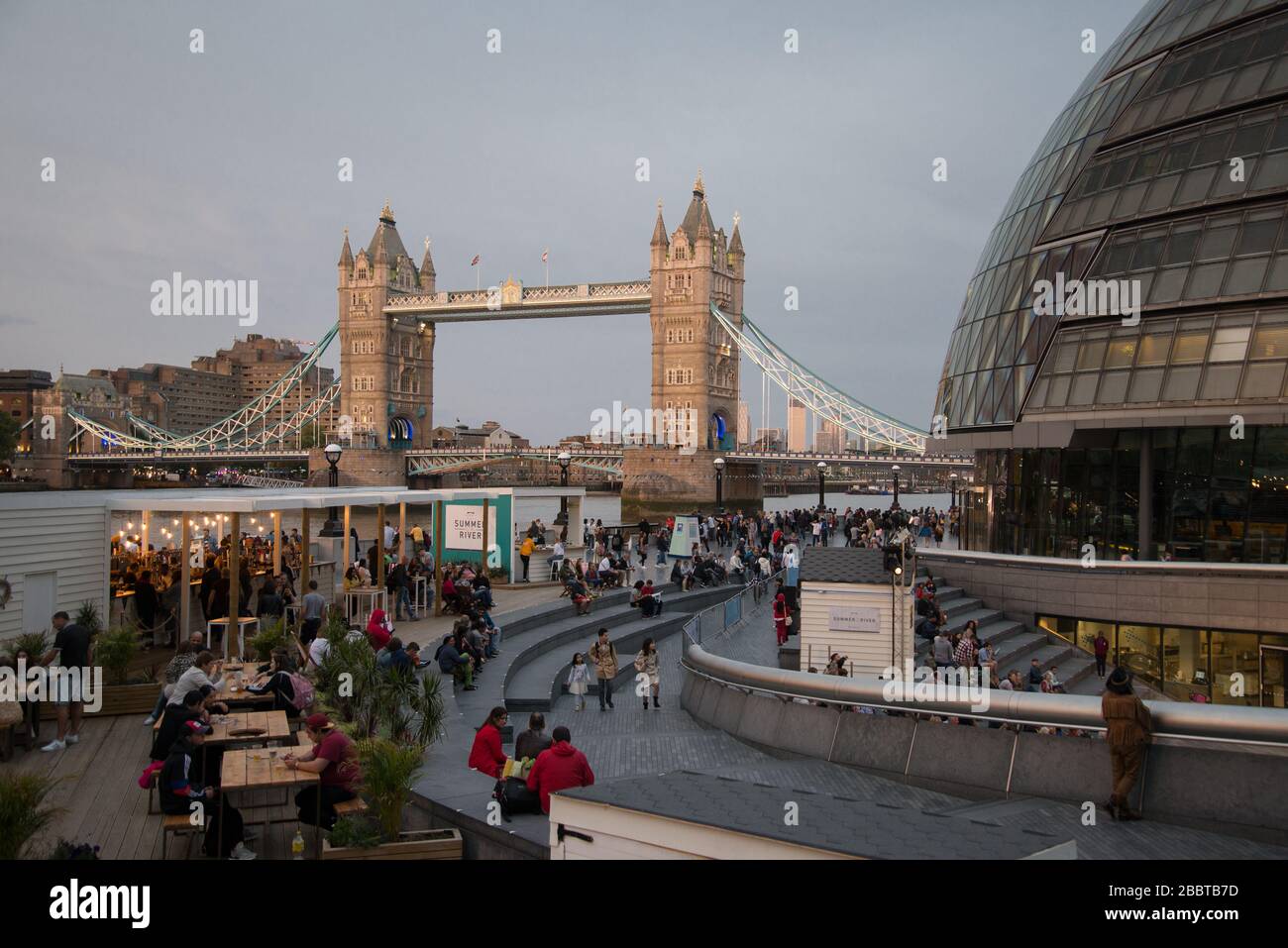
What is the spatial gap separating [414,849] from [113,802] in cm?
353

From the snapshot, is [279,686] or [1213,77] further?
[1213,77]

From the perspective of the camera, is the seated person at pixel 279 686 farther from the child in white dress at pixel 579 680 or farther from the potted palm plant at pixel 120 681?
the child in white dress at pixel 579 680

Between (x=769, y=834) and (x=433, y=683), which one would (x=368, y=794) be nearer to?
(x=433, y=683)

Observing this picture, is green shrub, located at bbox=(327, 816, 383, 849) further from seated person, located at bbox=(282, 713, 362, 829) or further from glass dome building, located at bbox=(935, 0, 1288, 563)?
glass dome building, located at bbox=(935, 0, 1288, 563)

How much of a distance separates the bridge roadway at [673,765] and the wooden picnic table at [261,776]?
970 mm

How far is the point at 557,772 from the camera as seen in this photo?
8266 millimetres

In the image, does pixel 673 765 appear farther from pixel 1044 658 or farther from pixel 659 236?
pixel 659 236

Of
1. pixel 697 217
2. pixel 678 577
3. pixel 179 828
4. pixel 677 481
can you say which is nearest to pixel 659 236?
pixel 697 217

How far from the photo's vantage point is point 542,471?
145625mm

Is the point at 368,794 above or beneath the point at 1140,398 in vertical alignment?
beneath

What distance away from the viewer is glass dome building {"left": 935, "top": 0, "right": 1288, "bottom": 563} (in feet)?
61.0

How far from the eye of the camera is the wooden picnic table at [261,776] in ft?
25.9

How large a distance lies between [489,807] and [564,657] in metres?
11.0
